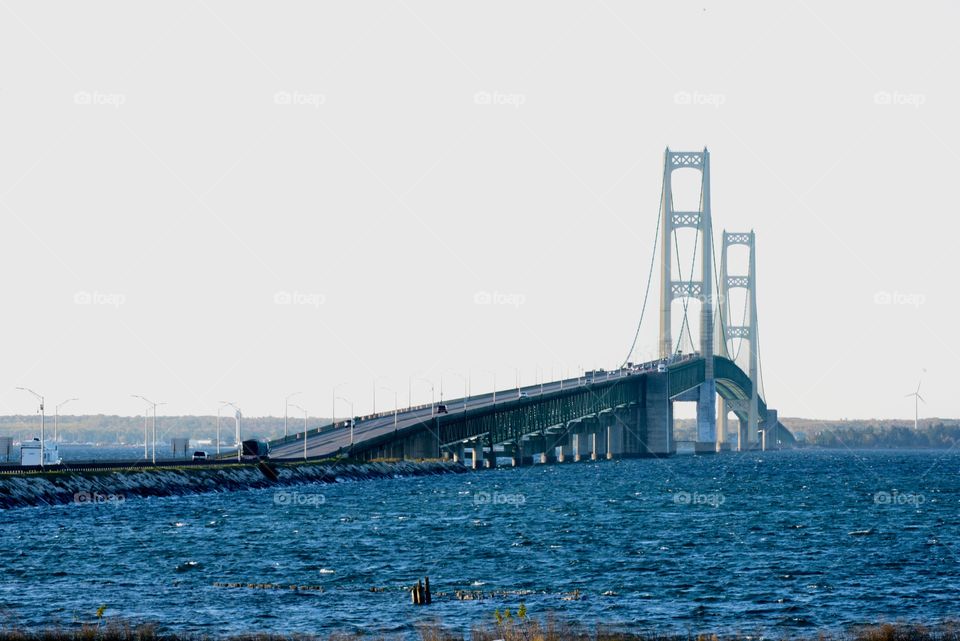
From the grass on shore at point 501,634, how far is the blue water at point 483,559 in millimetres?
1552

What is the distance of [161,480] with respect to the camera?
92500 mm

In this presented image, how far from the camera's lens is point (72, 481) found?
8481cm

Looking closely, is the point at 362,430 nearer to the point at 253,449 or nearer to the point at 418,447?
the point at 418,447

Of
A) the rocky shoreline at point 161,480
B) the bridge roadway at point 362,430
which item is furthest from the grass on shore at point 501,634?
the bridge roadway at point 362,430

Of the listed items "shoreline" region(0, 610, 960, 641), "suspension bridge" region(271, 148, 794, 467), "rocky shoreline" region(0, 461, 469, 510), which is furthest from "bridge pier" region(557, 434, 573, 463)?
"shoreline" region(0, 610, 960, 641)

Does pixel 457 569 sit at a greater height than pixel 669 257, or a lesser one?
lesser

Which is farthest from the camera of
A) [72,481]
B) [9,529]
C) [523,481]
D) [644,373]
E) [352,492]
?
[644,373]

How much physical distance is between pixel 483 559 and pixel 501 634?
2025 centimetres

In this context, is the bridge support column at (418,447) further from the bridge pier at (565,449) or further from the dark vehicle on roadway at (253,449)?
the bridge pier at (565,449)

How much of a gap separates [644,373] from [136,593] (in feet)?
469

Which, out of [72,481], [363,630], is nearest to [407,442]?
[72,481]

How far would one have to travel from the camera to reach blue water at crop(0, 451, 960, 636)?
3906cm

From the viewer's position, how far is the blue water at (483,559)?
3906 centimetres

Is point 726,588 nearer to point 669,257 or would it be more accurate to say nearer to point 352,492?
point 352,492
